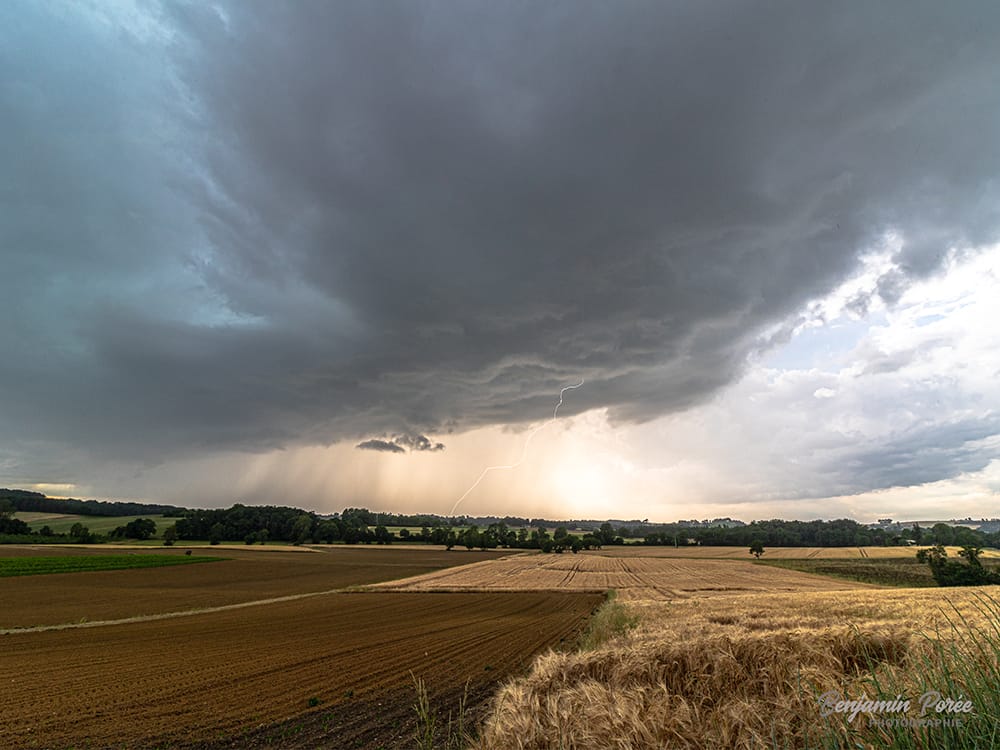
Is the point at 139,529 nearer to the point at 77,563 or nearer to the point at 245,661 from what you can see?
the point at 77,563

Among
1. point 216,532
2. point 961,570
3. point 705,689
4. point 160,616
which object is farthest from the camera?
point 216,532

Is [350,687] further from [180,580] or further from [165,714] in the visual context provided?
[180,580]

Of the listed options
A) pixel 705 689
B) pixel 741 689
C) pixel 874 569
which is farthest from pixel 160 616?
pixel 874 569

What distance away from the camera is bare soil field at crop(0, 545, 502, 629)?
46.6 m

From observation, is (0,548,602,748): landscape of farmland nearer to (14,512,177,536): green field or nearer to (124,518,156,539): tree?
(124,518,156,539): tree

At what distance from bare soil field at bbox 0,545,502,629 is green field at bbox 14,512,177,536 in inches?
2544

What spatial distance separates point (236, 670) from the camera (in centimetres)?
2241

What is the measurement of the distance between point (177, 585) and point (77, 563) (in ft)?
93.5

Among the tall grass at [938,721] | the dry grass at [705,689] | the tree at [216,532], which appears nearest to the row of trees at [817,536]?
the tree at [216,532]

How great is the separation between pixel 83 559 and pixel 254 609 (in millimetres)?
61413

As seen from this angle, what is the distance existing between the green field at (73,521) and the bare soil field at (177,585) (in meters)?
64.6

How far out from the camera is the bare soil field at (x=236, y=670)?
15.4 metres

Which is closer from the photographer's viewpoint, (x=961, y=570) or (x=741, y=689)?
(x=741, y=689)

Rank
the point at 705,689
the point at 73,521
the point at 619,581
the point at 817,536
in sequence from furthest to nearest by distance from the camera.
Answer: the point at 817,536
the point at 73,521
the point at 619,581
the point at 705,689
